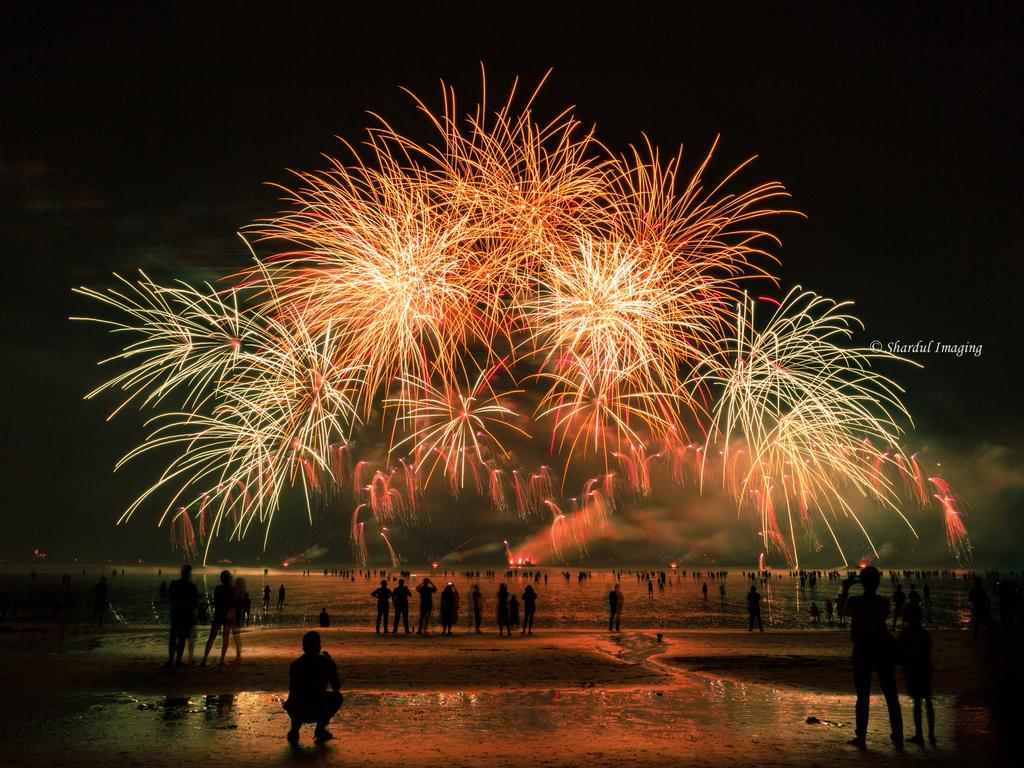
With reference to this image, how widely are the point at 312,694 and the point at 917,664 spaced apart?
7021mm

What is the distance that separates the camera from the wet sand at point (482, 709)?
8562 mm

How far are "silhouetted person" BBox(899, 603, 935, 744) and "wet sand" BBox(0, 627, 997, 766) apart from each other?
1.34ft

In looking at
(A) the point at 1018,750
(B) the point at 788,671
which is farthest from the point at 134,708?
(B) the point at 788,671

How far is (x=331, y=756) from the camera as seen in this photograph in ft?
27.6

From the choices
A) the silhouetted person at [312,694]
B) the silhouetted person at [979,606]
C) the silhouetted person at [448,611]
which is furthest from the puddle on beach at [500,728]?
the silhouetted person at [979,606]

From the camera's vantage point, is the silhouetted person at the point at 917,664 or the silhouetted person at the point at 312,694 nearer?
the silhouetted person at the point at 312,694

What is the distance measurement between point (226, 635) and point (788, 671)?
1115 centimetres

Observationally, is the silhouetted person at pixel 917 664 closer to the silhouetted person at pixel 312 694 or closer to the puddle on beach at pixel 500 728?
the puddle on beach at pixel 500 728

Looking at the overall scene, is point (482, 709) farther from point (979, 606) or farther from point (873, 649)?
point (979, 606)

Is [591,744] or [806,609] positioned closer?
[591,744]

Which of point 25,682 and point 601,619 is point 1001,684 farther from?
point 601,619

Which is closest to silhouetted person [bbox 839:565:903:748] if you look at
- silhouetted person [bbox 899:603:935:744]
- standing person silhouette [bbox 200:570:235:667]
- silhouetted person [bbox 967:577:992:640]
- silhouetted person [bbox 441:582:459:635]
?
silhouetted person [bbox 899:603:935:744]

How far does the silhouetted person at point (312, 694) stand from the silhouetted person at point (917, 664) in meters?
6.57

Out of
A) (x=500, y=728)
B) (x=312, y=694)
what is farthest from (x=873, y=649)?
(x=312, y=694)
